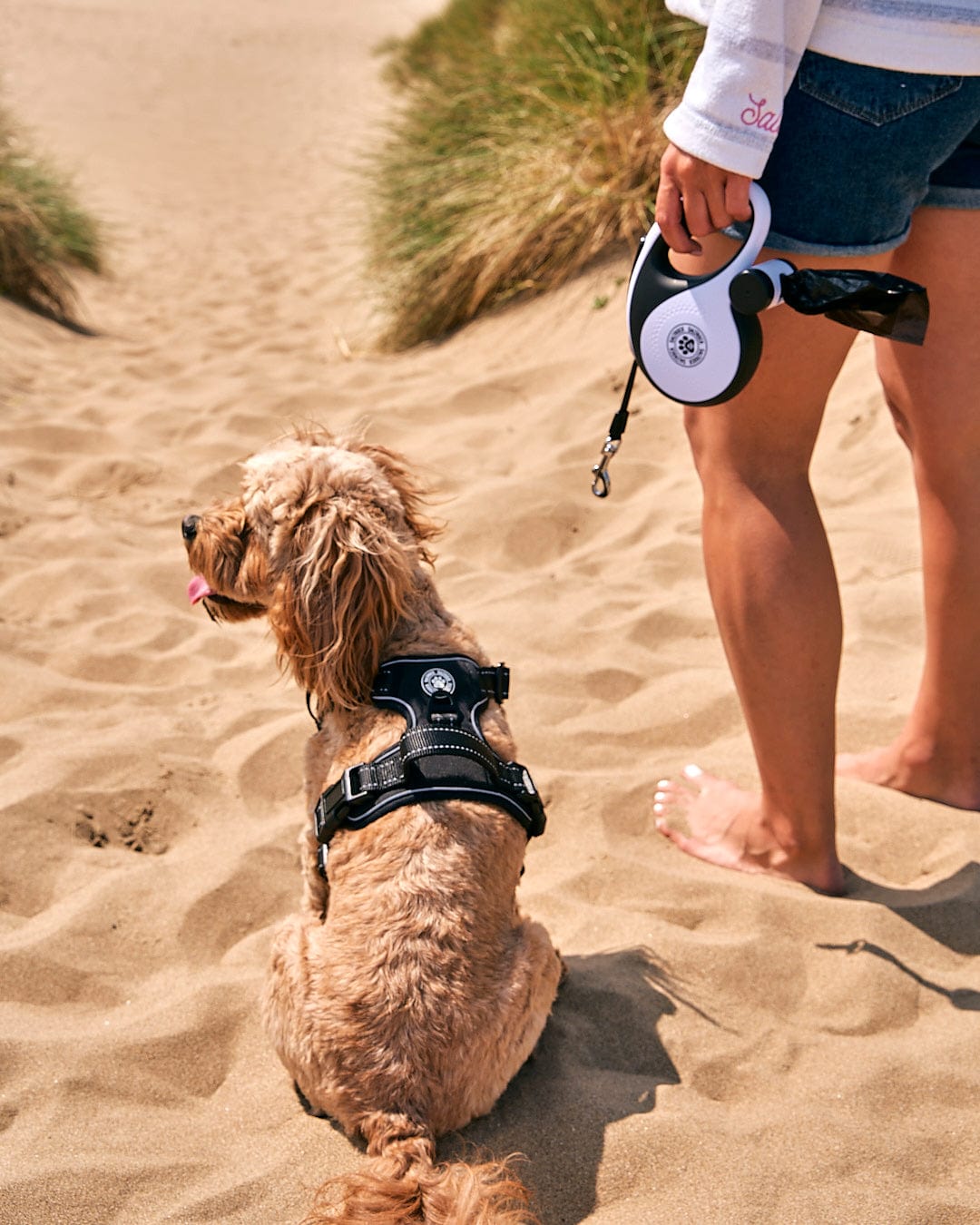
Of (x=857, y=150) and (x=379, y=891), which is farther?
(x=379, y=891)

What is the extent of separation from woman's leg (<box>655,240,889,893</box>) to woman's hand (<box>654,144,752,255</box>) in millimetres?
232

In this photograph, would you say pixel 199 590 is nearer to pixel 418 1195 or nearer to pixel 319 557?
pixel 319 557

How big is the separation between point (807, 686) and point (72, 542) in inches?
123

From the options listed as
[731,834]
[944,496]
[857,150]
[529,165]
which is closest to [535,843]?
[731,834]

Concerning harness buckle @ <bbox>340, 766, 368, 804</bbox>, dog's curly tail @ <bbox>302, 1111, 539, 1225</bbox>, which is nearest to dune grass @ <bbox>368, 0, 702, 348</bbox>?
harness buckle @ <bbox>340, 766, 368, 804</bbox>

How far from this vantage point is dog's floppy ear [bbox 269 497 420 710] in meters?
2.33

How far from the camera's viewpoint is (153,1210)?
6.50 ft

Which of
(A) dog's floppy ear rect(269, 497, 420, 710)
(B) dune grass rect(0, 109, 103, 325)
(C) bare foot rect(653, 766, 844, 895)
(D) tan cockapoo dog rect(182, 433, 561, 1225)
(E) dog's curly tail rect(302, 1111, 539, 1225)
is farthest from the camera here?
(B) dune grass rect(0, 109, 103, 325)

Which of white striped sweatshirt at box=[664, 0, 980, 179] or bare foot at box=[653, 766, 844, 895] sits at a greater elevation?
white striped sweatshirt at box=[664, 0, 980, 179]

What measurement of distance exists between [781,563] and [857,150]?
814mm

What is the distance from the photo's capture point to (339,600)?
2.34 m

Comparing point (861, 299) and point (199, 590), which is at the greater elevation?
point (861, 299)

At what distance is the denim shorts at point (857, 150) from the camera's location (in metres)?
1.95

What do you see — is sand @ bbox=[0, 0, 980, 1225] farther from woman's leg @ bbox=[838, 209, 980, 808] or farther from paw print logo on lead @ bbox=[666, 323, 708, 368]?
paw print logo on lead @ bbox=[666, 323, 708, 368]
